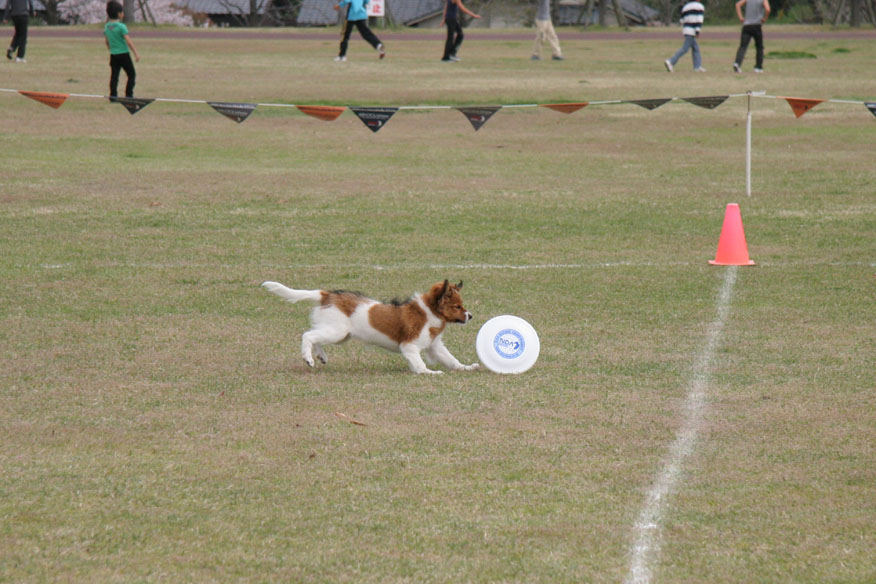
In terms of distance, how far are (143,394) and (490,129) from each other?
16815 mm

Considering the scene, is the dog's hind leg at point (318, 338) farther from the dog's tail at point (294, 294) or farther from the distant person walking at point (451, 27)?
the distant person walking at point (451, 27)

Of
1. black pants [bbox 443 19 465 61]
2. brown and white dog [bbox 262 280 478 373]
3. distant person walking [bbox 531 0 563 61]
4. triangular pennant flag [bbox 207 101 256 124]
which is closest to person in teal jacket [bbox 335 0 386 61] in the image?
black pants [bbox 443 19 465 61]

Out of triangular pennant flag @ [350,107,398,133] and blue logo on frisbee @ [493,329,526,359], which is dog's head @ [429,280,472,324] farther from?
triangular pennant flag @ [350,107,398,133]

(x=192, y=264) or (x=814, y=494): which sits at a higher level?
(x=814, y=494)

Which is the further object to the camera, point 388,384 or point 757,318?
point 757,318

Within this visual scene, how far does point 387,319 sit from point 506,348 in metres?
0.77

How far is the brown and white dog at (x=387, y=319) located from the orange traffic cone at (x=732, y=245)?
4609 millimetres

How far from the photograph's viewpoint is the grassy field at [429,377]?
480 centimetres

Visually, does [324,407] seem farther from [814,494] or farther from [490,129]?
[490,129]

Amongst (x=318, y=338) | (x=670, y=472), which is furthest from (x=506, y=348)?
(x=670, y=472)

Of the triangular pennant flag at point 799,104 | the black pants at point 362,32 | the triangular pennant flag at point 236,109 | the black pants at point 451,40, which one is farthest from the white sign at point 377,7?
the triangular pennant flag at point 799,104

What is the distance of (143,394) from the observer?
7.04 meters

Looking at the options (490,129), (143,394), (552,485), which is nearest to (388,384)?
(143,394)

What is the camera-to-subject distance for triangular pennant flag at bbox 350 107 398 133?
14.8 m
